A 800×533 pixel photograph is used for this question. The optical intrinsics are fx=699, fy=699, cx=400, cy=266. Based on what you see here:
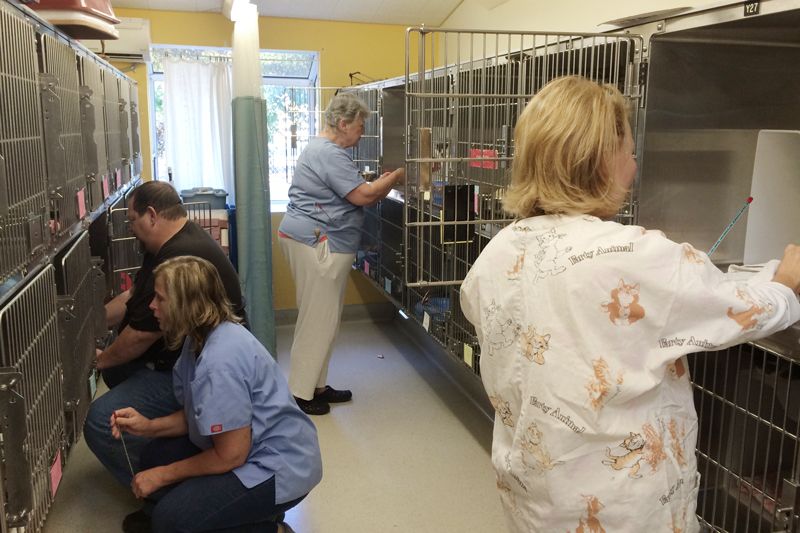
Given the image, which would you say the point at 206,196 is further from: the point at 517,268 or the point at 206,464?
the point at 517,268

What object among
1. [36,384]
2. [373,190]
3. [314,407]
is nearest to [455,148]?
[373,190]

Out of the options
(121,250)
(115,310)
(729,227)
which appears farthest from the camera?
(121,250)

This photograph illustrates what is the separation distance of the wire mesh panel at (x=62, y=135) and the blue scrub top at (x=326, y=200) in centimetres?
121

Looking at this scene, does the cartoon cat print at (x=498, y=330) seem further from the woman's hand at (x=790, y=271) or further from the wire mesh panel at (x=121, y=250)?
the wire mesh panel at (x=121, y=250)

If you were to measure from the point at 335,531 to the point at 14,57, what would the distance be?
5.96ft

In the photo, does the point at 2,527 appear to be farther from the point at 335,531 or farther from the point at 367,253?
the point at 367,253

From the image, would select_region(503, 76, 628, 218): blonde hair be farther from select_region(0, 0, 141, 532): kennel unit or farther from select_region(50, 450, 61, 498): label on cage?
select_region(50, 450, 61, 498): label on cage

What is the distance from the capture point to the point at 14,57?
1.55 metres

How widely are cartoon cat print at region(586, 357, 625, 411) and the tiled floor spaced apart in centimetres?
148

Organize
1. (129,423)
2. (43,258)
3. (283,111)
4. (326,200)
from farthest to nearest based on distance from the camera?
(283,111) < (326,200) < (129,423) < (43,258)

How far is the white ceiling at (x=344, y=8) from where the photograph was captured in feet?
14.5

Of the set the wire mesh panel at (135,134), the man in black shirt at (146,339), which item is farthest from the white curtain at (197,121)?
the man in black shirt at (146,339)

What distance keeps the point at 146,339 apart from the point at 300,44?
2883 mm

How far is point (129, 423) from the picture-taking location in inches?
86.9
